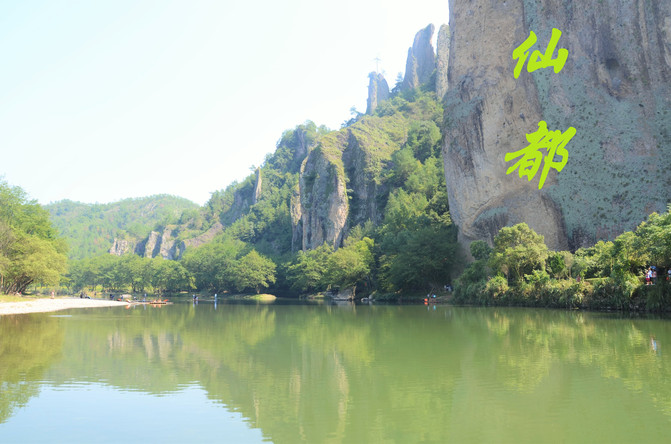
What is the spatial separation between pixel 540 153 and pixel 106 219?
167019 mm

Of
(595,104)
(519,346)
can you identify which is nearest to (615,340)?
(519,346)

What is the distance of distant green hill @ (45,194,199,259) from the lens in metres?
146

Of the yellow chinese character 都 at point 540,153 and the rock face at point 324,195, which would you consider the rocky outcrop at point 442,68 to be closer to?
the rock face at point 324,195

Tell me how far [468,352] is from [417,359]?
163 cm

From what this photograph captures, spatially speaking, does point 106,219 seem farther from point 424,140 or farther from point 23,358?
point 23,358

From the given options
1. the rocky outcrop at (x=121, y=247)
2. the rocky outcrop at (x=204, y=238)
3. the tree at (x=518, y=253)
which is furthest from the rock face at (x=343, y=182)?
the rocky outcrop at (x=121, y=247)

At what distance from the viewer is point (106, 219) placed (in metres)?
177

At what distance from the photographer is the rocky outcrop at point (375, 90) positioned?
368 ft

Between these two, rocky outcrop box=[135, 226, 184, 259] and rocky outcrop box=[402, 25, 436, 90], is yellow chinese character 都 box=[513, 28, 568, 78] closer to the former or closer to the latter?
rocky outcrop box=[402, 25, 436, 90]

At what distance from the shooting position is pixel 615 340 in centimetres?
1373

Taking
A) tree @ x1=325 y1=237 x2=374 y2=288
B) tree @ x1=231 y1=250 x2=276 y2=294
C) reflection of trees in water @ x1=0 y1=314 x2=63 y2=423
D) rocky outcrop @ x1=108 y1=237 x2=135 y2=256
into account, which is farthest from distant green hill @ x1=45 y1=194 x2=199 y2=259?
reflection of trees in water @ x1=0 y1=314 x2=63 y2=423

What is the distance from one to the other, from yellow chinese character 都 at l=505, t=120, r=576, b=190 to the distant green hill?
107 m

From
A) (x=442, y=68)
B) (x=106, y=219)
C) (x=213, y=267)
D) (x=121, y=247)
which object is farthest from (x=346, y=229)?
(x=106, y=219)

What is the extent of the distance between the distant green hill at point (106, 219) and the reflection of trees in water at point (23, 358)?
116819 millimetres
